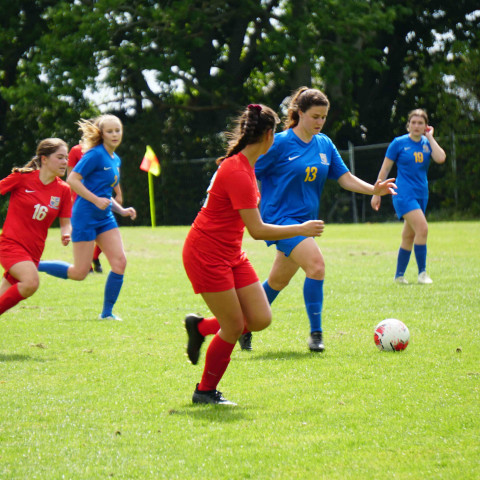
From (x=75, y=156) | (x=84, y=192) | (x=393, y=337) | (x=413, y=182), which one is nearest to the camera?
(x=393, y=337)

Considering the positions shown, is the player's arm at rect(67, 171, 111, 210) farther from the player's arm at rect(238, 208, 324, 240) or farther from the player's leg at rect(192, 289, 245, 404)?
the player's arm at rect(238, 208, 324, 240)

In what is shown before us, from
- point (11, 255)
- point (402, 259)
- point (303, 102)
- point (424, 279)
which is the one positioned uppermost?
point (303, 102)

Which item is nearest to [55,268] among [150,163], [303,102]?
[303,102]

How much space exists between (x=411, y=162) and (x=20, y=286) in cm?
583

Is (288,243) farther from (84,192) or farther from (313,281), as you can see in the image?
(84,192)

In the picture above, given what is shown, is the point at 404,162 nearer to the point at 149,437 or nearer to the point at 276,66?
the point at 149,437

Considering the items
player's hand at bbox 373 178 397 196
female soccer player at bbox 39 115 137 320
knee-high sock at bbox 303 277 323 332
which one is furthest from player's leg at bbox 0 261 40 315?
player's hand at bbox 373 178 397 196

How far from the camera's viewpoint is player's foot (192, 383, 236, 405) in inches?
189

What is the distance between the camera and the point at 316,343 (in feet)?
20.7

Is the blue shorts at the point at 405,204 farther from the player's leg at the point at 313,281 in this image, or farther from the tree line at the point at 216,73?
the tree line at the point at 216,73

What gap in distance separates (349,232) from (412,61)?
42.7ft

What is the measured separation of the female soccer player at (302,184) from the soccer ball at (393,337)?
0.49 metres

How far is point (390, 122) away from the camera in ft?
98.3

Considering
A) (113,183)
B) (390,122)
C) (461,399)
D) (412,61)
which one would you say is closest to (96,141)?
(113,183)
